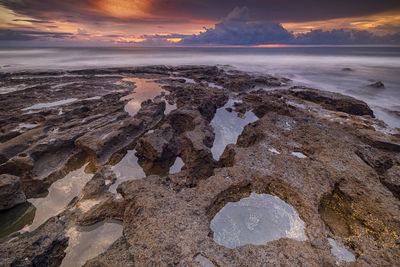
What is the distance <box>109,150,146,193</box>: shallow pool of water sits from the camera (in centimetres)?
854

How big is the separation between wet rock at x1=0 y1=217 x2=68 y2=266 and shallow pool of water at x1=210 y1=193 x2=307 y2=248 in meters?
4.14

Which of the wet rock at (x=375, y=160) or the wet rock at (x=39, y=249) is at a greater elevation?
the wet rock at (x=39, y=249)

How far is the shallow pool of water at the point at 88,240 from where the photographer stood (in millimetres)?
5225

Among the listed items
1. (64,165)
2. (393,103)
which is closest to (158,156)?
(64,165)

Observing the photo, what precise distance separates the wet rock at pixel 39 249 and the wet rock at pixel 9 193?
222cm

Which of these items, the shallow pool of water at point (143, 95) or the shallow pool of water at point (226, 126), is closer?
the shallow pool of water at point (226, 126)

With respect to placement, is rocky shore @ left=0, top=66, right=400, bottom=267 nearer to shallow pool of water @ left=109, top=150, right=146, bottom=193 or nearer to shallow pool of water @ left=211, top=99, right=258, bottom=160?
shallow pool of water @ left=109, top=150, right=146, bottom=193

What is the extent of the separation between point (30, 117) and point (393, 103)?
3437 centimetres

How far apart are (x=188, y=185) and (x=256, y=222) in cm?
287

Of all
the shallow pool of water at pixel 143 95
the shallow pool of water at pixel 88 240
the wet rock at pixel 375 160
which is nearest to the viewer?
the shallow pool of water at pixel 88 240

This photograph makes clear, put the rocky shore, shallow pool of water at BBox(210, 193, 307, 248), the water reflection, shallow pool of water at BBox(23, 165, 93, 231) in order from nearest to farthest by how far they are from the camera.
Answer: the rocky shore, shallow pool of water at BBox(210, 193, 307, 248), the water reflection, shallow pool of water at BBox(23, 165, 93, 231)

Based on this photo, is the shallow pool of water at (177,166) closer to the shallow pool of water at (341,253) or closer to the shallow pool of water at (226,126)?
the shallow pool of water at (226,126)

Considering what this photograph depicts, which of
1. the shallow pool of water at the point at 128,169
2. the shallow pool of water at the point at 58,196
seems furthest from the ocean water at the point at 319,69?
the shallow pool of water at the point at 58,196

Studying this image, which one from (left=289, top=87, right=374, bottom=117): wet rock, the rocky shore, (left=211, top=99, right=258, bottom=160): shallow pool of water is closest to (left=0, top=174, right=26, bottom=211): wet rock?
the rocky shore
